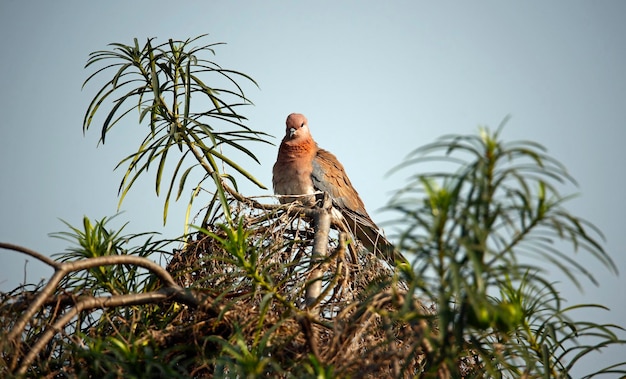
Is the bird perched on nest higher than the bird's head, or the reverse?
the bird's head

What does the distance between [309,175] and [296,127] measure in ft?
1.73

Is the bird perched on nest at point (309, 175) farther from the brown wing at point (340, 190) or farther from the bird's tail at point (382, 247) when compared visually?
the bird's tail at point (382, 247)

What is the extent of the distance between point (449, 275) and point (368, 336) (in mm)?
1118

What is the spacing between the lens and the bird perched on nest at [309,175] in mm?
6051

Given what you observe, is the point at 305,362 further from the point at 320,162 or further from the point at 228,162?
the point at 320,162

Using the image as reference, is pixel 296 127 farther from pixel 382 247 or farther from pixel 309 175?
pixel 382 247

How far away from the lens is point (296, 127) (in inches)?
250

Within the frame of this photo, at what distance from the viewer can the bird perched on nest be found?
6.05 metres

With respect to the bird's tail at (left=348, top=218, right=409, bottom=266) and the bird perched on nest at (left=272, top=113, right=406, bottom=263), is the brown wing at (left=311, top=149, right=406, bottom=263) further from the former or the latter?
the bird's tail at (left=348, top=218, right=409, bottom=266)

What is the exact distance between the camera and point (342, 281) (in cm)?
294

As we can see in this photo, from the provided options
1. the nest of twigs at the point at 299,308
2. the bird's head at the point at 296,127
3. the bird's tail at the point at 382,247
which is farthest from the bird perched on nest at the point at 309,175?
the nest of twigs at the point at 299,308

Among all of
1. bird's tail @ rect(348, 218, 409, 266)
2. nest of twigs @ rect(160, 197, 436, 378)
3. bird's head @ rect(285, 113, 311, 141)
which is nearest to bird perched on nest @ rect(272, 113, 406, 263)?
bird's head @ rect(285, 113, 311, 141)

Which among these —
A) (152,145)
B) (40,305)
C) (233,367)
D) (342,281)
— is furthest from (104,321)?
(152,145)

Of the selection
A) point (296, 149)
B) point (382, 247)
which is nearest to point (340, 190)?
point (296, 149)
